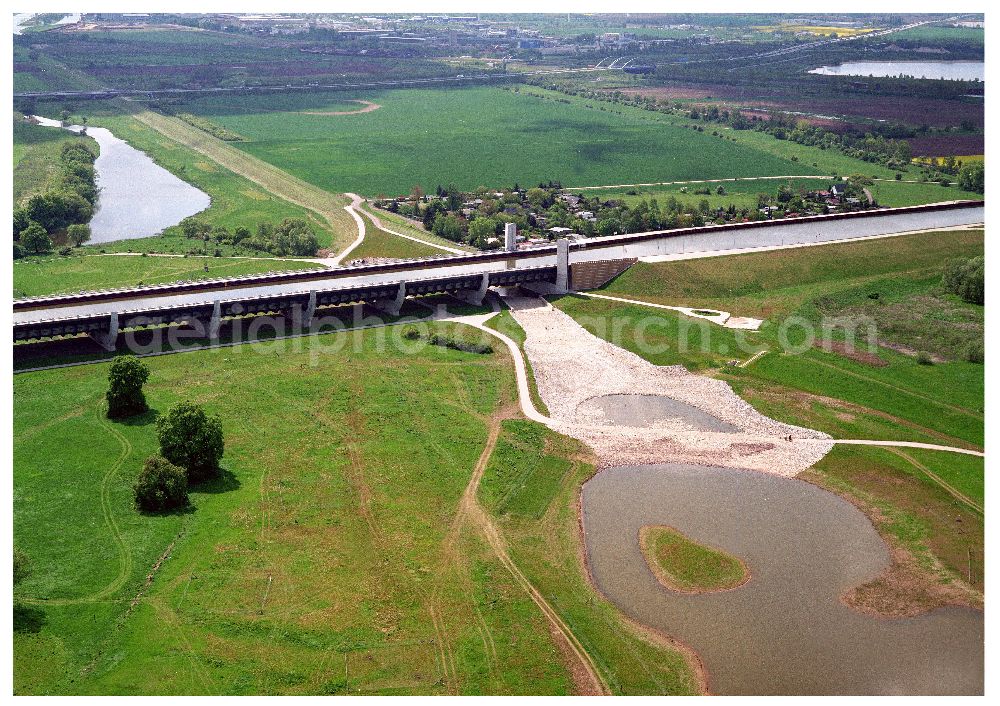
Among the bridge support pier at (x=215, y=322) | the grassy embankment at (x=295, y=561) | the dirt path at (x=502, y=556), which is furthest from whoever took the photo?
the bridge support pier at (x=215, y=322)

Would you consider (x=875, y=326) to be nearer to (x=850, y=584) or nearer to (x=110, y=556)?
(x=850, y=584)

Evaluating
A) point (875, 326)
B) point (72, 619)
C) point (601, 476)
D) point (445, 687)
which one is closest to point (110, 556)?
point (72, 619)

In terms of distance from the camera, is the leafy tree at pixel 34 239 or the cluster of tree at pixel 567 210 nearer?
the leafy tree at pixel 34 239

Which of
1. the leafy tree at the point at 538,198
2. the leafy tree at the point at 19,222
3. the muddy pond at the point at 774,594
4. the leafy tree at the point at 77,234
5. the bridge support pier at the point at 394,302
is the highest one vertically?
the leafy tree at the point at 538,198

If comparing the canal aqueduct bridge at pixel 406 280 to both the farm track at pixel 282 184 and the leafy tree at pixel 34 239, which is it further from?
the leafy tree at pixel 34 239

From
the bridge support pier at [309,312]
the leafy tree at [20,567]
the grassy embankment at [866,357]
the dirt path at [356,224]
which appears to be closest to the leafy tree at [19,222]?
the dirt path at [356,224]

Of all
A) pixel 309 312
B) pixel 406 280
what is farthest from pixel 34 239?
pixel 406 280
